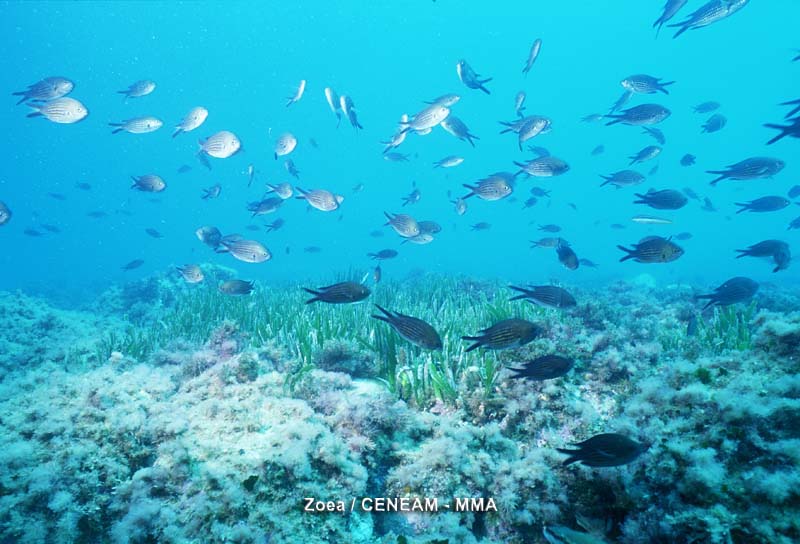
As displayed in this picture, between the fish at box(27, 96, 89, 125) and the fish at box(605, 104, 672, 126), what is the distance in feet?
32.0

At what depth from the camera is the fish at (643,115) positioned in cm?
670

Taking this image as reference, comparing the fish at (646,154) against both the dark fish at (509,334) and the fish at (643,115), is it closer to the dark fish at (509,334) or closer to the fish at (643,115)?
the fish at (643,115)

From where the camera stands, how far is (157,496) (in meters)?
2.91

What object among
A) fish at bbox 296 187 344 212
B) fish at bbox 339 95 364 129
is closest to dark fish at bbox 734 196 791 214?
fish at bbox 339 95 364 129

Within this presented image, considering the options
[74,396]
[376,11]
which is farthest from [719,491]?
[376,11]

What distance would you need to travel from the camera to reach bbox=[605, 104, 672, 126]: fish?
22.0 feet

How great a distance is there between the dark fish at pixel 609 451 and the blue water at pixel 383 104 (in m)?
75.9

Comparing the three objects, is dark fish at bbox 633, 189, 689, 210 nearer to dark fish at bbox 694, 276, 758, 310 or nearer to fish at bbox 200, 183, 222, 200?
dark fish at bbox 694, 276, 758, 310

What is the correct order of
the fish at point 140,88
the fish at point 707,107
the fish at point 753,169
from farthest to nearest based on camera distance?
the fish at point 707,107 < the fish at point 140,88 < the fish at point 753,169

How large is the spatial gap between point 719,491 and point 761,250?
5899 millimetres

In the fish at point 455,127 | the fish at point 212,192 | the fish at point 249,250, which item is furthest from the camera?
A: the fish at point 212,192

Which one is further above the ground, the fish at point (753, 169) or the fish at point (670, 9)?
the fish at point (670, 9)

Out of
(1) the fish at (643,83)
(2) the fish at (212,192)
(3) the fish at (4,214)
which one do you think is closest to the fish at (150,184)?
(2) the fish at (212,192)

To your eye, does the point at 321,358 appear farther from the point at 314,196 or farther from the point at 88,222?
the point at 88,222
